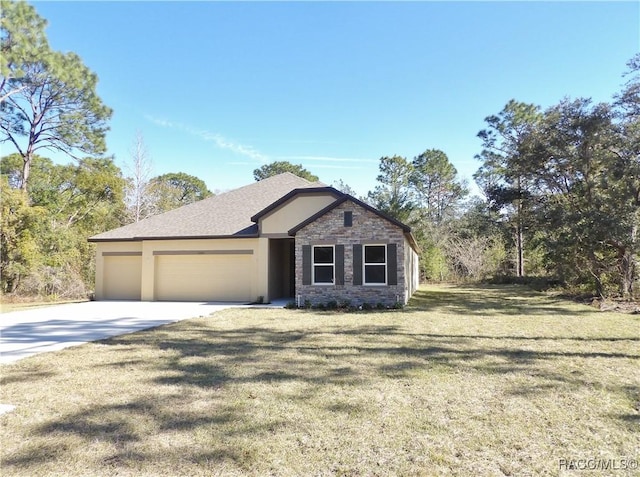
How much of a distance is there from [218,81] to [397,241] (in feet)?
36.7

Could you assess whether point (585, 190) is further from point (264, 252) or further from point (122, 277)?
point (122, 277)

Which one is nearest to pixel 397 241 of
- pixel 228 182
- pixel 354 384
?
pixel 354 384

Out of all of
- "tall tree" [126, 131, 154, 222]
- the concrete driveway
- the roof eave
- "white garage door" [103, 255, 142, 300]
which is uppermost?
"tall tree" [126, 131, 154, 222]

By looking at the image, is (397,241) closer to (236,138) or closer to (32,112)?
(236,138)

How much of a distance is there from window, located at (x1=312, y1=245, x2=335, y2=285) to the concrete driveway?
11.9 feet

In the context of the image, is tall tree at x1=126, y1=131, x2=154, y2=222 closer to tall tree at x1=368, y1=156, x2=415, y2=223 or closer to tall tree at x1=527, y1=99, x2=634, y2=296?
tall tree at x1=368, y1=156, x2=415, y2=223

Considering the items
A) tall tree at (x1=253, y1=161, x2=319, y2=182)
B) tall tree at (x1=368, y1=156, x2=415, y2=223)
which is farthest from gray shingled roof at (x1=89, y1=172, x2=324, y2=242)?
tall tree at (x1=253, y1=161, x2=319, y2=182)

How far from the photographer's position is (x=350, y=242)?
13.4 m

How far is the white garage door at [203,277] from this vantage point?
1560 cm

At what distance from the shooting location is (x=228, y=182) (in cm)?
4488

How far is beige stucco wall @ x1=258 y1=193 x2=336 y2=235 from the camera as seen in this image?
1501cm

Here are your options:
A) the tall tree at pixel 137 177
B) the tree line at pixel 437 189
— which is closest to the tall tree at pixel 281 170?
the tree line at pixel 437 189

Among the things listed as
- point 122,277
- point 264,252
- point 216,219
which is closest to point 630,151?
point 264,252

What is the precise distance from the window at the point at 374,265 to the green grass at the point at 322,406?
556 centimetres
